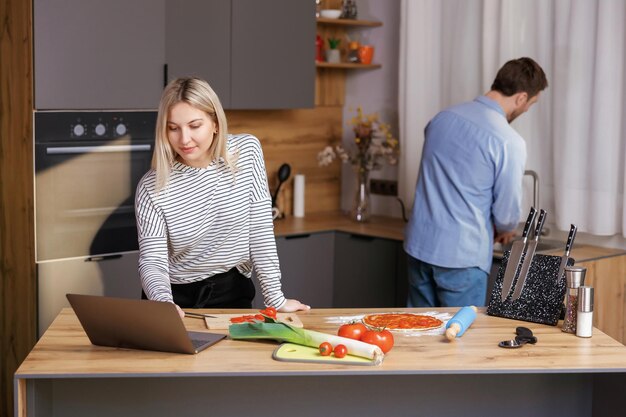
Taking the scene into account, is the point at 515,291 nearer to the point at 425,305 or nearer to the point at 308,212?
the point at 425,305

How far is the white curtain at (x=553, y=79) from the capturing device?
4.35 m

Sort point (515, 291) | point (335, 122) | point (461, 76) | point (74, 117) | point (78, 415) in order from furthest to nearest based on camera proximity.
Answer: point (335, 122) → point (461, 76) → point (74, 117) → point (515, 291) → point (78, 415)

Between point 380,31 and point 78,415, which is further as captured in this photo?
point 380,31

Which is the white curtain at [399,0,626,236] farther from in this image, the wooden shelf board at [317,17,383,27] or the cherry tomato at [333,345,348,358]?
the cherry tomato at [333,345,348,358]

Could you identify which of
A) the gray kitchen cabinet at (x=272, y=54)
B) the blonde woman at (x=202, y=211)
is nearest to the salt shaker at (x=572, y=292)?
the blonde woman at (x=202, y=211)

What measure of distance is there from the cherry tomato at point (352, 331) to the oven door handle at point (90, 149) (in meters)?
1.91

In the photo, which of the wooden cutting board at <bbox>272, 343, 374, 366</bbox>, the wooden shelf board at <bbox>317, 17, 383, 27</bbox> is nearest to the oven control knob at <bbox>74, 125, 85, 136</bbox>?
the wooden shelf board at <bbox>317, 17, 383, 27</bbox>

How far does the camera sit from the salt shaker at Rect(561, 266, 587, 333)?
2.77 meters

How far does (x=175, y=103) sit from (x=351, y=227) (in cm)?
239

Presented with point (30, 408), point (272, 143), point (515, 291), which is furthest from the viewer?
point (272, 143)

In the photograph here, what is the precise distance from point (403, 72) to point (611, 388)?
278cm

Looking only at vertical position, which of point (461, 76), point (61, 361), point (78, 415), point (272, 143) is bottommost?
point (78, 415)

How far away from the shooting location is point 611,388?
2746mm

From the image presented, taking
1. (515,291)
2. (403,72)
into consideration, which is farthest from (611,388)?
(403,72)
